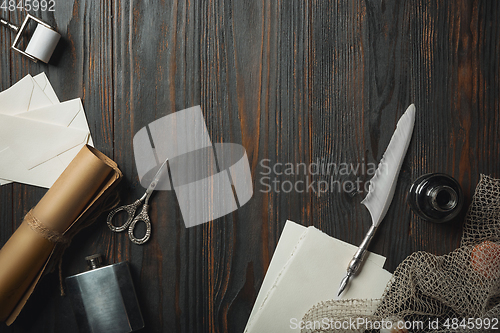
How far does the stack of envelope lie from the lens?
72cm

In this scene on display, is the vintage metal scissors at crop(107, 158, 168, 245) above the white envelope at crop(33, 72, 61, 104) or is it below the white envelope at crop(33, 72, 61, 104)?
below

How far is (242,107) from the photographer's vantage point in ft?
2.47

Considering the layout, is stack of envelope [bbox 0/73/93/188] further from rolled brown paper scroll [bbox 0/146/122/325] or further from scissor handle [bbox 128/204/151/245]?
scissor handle [bbox 128/204/151/245]

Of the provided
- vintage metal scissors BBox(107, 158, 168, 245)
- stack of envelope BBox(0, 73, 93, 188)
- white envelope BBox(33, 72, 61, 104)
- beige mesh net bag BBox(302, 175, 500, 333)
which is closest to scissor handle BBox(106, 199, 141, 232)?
vintage metal scissors BBox(107, 158, 168, 245)

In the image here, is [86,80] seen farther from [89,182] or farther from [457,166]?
[457,166]

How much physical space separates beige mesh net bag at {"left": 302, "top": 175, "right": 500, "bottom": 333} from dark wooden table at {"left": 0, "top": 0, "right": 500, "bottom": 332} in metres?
0.05

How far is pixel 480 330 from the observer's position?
25.5 inches

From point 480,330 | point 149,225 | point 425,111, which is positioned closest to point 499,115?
point 425,111

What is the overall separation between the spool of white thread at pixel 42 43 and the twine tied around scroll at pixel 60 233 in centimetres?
34

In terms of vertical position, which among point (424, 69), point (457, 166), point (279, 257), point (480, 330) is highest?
point (424, 69)

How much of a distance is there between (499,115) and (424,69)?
0.75 ft

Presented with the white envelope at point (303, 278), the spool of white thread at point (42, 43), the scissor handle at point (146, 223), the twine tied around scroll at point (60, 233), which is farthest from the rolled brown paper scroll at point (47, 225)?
the white envelope at point (303, 278)

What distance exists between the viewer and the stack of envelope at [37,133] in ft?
2.36

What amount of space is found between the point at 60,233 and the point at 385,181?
0.72 metres
